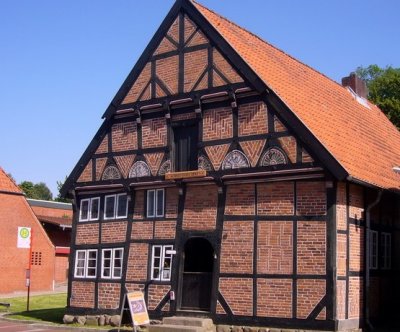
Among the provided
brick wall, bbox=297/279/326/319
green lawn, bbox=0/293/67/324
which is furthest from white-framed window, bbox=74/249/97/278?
brick wall, bbox=297/279/326/319

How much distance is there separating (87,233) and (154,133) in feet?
14.3

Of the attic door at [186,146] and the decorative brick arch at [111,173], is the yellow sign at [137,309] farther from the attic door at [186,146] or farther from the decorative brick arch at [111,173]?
the decorative brick arch at [111,173]

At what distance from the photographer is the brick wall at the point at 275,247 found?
16672mm

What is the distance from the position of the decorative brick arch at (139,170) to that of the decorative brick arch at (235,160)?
302cm

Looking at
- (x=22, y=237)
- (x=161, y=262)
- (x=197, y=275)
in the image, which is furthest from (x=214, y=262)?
(x=22, y=237)

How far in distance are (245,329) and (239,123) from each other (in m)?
5.86

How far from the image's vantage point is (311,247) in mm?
16344

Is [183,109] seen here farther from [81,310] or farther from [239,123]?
[81,310]

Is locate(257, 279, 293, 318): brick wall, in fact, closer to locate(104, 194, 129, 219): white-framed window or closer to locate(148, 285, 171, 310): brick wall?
locate(148, 285, 171, 310): brick wall

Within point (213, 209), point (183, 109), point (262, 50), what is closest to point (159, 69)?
point (183, 109)

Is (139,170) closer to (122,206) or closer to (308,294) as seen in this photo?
(122,206)

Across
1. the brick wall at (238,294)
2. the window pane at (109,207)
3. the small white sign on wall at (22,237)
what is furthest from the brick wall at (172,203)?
the small white sign on wall at (22,237)

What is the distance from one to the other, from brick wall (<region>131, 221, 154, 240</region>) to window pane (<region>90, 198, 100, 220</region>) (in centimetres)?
191

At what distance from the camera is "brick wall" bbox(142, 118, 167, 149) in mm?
20000
